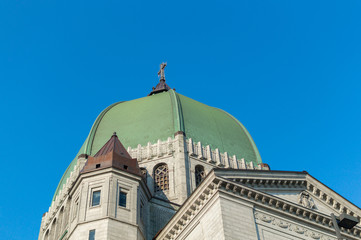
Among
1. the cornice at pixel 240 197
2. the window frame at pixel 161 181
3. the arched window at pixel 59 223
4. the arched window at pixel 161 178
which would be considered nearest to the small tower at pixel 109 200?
the arched window at pixel 59 223

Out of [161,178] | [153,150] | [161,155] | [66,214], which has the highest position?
[153,150]

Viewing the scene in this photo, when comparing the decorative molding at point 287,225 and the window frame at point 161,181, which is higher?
the window frame at point 161,181

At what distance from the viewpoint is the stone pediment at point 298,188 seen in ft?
102

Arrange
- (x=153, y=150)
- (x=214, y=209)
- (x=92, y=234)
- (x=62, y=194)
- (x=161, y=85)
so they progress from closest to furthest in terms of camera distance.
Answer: (x=214, y=209) < (x=92, y=234) < (x=153, y=150) < (x=62, y=194) < (x=161, y=85)

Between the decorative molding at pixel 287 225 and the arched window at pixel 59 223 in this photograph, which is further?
the arched window at pixel 59 223

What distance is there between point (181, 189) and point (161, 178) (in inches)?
120

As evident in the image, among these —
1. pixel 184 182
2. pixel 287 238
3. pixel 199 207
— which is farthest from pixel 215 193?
pixel 184 182

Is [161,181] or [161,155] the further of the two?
[161,155]

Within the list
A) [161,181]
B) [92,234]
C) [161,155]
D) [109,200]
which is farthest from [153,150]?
[92,234]

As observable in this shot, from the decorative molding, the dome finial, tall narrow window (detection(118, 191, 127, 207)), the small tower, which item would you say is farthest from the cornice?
the dome finial

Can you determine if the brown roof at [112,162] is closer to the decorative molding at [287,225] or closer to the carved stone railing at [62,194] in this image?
the carved stone railing at [62,194]

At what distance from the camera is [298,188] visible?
110 ft

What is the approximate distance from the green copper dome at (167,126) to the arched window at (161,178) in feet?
10.4

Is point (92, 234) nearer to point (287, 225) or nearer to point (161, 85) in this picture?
point (287, 225)
